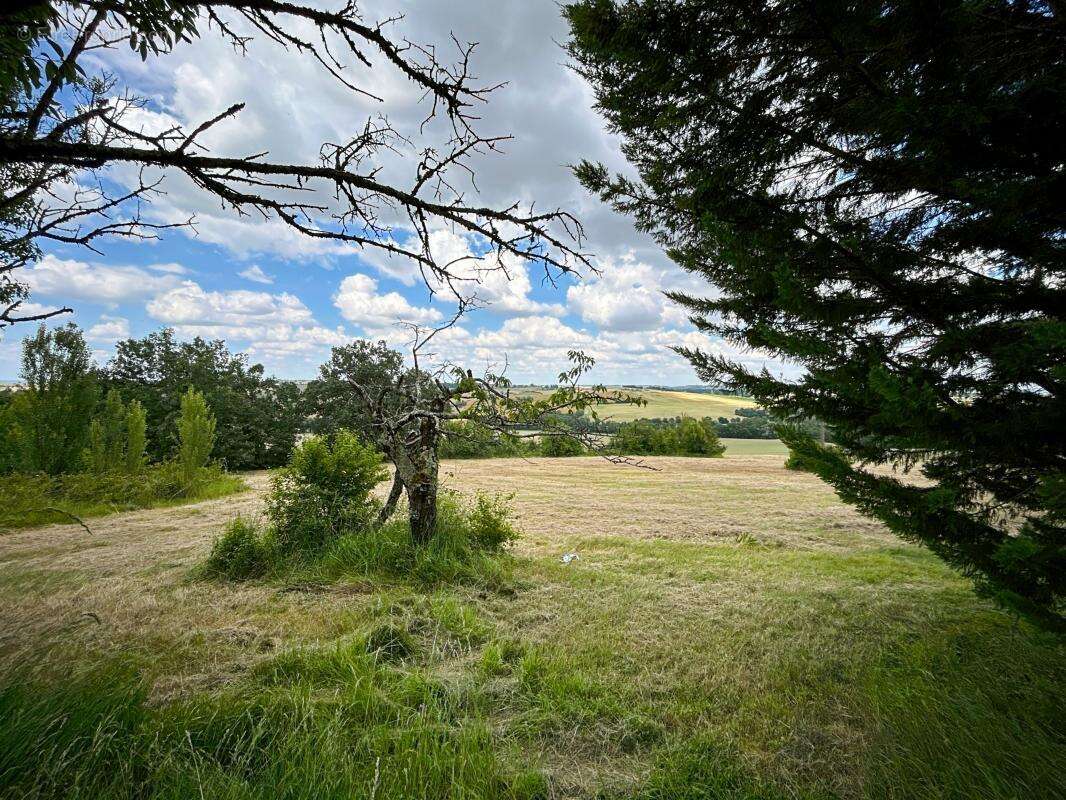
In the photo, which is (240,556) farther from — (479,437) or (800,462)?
(800,462)

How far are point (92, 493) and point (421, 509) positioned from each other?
347 inches

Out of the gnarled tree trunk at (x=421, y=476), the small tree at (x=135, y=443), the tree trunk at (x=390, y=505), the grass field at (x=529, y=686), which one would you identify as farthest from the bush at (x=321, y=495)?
the small tree at (x=135, y=443)

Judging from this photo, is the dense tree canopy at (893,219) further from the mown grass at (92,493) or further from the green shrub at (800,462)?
the mown grass at (92,493)

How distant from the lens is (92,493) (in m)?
9.30

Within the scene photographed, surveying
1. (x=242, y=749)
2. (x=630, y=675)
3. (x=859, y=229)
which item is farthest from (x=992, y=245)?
(x=242, y=749)

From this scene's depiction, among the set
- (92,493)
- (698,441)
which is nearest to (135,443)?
(92,493)

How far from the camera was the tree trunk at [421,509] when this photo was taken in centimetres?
561

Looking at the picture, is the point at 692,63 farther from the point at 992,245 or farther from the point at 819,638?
the point at 819,638

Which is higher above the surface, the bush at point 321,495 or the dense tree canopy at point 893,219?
the dense tree canopy at point 893,219

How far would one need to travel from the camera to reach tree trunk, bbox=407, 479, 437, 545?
5605 mm

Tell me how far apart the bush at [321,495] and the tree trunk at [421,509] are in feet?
2.08

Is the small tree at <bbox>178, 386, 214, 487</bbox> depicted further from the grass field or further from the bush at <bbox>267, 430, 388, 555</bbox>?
the bush at <bbox>267, 430, 388, 555</bbox>

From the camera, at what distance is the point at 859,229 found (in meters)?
3.40

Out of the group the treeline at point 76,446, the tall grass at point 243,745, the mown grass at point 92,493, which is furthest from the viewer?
the treeline at point 76,446
